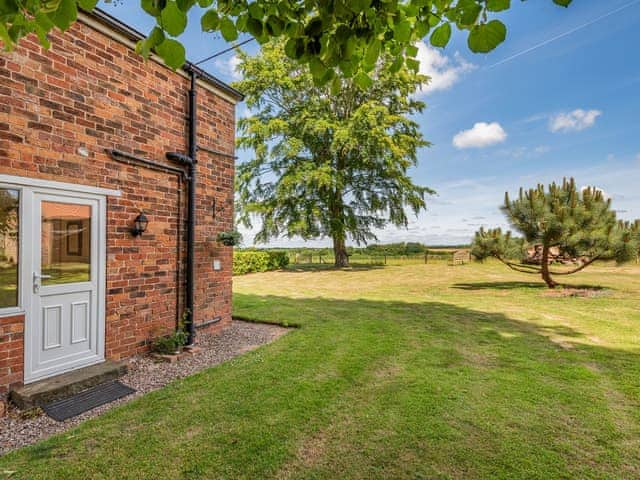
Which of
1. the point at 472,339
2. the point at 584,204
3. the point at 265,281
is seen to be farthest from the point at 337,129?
the point at 472,339

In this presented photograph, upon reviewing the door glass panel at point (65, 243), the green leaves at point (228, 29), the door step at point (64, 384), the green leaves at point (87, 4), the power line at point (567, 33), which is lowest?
the door step at point (64, 384)

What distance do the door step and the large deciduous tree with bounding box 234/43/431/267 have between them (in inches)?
557

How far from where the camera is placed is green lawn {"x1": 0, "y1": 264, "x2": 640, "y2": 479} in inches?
91.0

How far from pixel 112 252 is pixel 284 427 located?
10.2ft

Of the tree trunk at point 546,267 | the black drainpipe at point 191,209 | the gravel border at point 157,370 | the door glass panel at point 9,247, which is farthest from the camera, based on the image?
A: the tree trunk at point 546,267

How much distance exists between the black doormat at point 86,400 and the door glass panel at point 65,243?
4.13ft

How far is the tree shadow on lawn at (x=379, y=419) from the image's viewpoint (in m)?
2.31

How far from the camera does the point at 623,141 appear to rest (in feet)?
41.4

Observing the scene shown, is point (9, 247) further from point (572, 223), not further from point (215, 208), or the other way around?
point (572, 223)

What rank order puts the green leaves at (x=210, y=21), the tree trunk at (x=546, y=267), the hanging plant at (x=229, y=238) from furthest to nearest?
1. the tree trunk at (x=546, y=267)
2. the hanging plant at (x=229, y=238)
3. the green leaves at (x=210, y=21)

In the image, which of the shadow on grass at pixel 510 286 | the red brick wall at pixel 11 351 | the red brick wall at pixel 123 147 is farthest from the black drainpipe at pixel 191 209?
the shadow on grass at pixel 510 286

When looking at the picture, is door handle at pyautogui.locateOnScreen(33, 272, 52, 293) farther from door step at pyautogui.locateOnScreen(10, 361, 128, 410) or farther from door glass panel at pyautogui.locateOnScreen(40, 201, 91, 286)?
door step at pyautogui.locateOnScreen(10, 361, 128, 410)

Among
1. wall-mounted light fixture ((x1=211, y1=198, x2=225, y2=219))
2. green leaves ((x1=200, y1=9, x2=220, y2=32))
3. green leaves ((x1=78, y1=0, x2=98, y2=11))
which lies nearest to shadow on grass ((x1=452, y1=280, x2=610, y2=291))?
wall-mounted light fixture ((x1=211, y1=198, x2=225, y2=219))

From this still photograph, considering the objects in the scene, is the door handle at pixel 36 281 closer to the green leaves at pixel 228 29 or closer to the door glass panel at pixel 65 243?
the door glass panel at pixel 65 243
